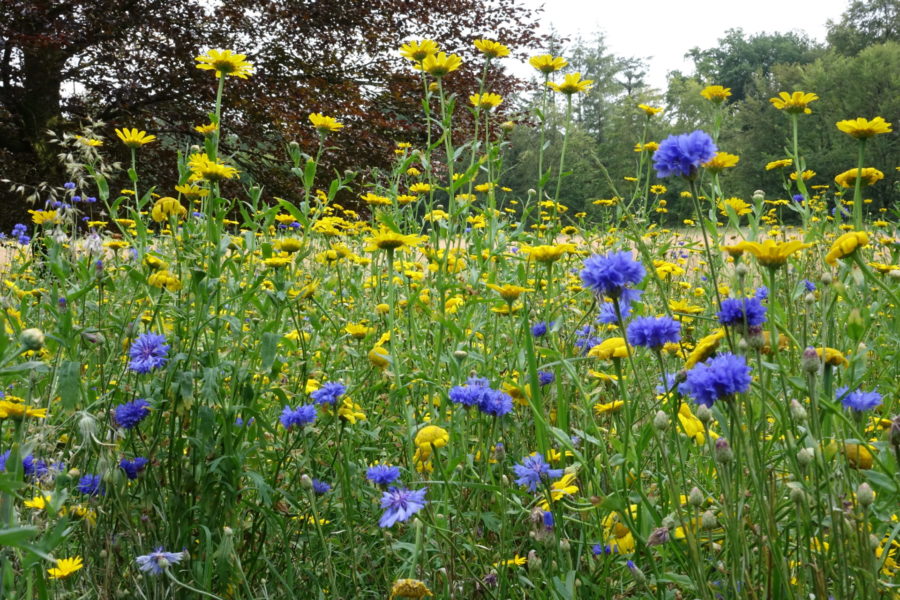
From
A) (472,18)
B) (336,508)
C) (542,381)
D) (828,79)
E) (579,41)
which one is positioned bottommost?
(336,508)

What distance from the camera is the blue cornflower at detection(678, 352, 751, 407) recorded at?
917 mm

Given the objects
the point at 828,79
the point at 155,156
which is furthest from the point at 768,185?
the point at 155,156

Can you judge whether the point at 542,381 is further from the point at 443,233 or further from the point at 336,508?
the point at 443,233

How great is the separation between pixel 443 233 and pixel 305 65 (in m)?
7.03

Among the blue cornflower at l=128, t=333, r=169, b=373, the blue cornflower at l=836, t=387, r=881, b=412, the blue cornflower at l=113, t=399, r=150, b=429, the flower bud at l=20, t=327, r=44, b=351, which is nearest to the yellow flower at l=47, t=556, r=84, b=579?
the blue cornflower at l=113, t=399, r=150, b=429

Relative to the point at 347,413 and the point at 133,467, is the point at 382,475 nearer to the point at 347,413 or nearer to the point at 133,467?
the point at 347,413

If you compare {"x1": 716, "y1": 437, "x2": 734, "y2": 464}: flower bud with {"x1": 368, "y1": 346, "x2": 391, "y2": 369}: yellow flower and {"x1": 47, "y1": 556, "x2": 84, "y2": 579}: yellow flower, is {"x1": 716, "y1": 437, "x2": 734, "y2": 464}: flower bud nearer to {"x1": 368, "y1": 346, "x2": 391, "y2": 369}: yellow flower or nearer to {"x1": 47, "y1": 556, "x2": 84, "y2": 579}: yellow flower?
{"x1": 368, "y1": 346, "x2": 391, "y2": 369}: yellow flower

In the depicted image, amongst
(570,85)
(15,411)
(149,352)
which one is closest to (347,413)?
(149,352)

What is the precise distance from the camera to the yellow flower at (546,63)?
8.80 feet

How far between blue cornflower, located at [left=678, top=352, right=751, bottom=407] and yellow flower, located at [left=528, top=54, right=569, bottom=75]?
2006mm

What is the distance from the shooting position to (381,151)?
8.59 metres

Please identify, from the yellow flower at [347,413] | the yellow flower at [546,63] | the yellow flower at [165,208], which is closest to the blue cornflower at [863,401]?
the yellow flower at [347,413]

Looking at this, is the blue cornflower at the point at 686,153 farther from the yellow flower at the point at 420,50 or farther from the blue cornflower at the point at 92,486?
the yellow flower at the point at 420,50

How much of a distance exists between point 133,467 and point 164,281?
462 millimetres
